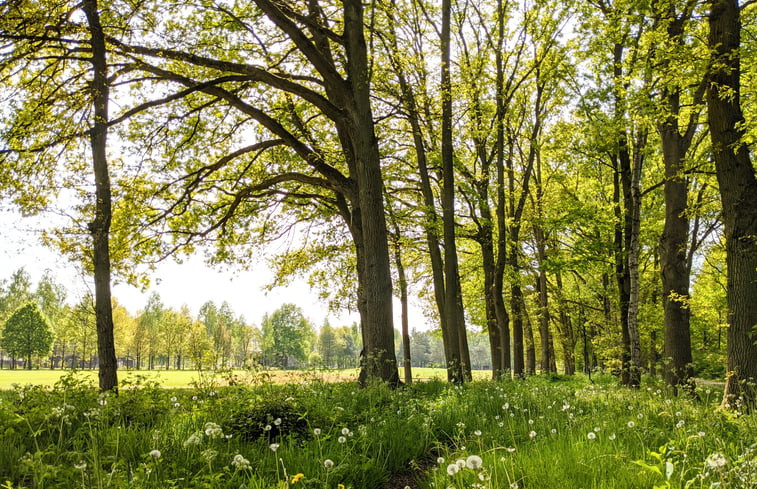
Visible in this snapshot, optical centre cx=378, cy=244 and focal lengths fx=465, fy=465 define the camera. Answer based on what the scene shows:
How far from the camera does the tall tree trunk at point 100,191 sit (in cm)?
967

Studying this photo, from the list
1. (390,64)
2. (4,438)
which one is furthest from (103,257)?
(390,64)

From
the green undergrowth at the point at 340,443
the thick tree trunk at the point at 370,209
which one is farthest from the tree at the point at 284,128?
the green undergrowth at the point at 340,443

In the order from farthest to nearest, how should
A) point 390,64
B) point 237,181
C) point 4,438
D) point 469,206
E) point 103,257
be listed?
point 469,206 < point 237,181 < point 390,64 < point 103,257 < point 4,438

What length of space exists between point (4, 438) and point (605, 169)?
22141mm

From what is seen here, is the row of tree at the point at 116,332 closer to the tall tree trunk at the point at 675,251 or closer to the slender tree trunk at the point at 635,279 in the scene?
the slender tree trunk at the point at 635,279

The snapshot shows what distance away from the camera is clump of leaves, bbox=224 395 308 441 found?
14.6 ft

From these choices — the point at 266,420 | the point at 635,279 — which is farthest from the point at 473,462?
the point at 635,279

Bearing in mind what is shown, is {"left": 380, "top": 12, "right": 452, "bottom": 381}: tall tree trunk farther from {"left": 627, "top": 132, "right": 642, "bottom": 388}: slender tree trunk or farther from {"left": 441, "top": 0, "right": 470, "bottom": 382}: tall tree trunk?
{"left": 627, "top": 132, "right": 642, "bottom": 388}: slender tree trunk

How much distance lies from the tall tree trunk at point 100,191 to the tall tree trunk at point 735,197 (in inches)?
441

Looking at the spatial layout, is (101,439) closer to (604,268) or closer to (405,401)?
(405,401)

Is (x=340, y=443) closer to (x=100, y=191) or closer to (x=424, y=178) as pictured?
(x=100, y=191)

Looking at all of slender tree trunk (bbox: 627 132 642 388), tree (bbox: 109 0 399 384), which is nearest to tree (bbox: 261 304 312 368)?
tree (bbox: 109 0 399 384)

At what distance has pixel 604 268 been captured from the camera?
17.2m

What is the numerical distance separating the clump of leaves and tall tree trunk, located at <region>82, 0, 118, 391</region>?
6.34 m
